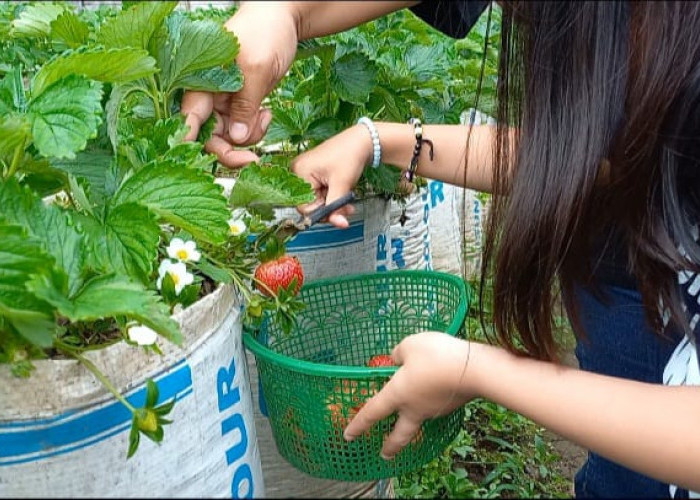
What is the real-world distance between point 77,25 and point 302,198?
1.05ft

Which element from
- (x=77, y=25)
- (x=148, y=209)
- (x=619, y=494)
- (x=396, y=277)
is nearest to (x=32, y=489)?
(x=148, y=209)

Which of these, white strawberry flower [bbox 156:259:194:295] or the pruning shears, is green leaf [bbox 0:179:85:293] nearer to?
white strawberry flower [bbox 156:259:194:295]

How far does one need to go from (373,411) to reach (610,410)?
26 centimetres

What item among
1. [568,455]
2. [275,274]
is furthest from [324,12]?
[568,455]

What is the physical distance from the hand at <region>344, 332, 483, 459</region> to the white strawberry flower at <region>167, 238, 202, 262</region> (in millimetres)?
261

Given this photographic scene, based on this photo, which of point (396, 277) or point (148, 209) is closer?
point (148, 209)

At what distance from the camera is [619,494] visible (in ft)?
Result: 4.11

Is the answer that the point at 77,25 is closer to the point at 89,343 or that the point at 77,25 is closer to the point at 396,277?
the point at 89,343

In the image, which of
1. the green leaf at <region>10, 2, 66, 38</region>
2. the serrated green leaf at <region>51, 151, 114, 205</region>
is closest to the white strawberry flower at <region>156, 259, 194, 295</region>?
the serrated green leaf at <region>51, 151, 114, 205</region>

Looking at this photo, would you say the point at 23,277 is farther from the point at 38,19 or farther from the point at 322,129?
the point at 322,129

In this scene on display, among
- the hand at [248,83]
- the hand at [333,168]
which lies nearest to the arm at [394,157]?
the hand at [333,168]

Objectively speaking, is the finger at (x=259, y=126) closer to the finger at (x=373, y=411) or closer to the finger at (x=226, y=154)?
the finger at (x=226, y=154)

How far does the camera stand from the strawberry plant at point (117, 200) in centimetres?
64

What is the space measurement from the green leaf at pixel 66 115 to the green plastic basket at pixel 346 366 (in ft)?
1.23
